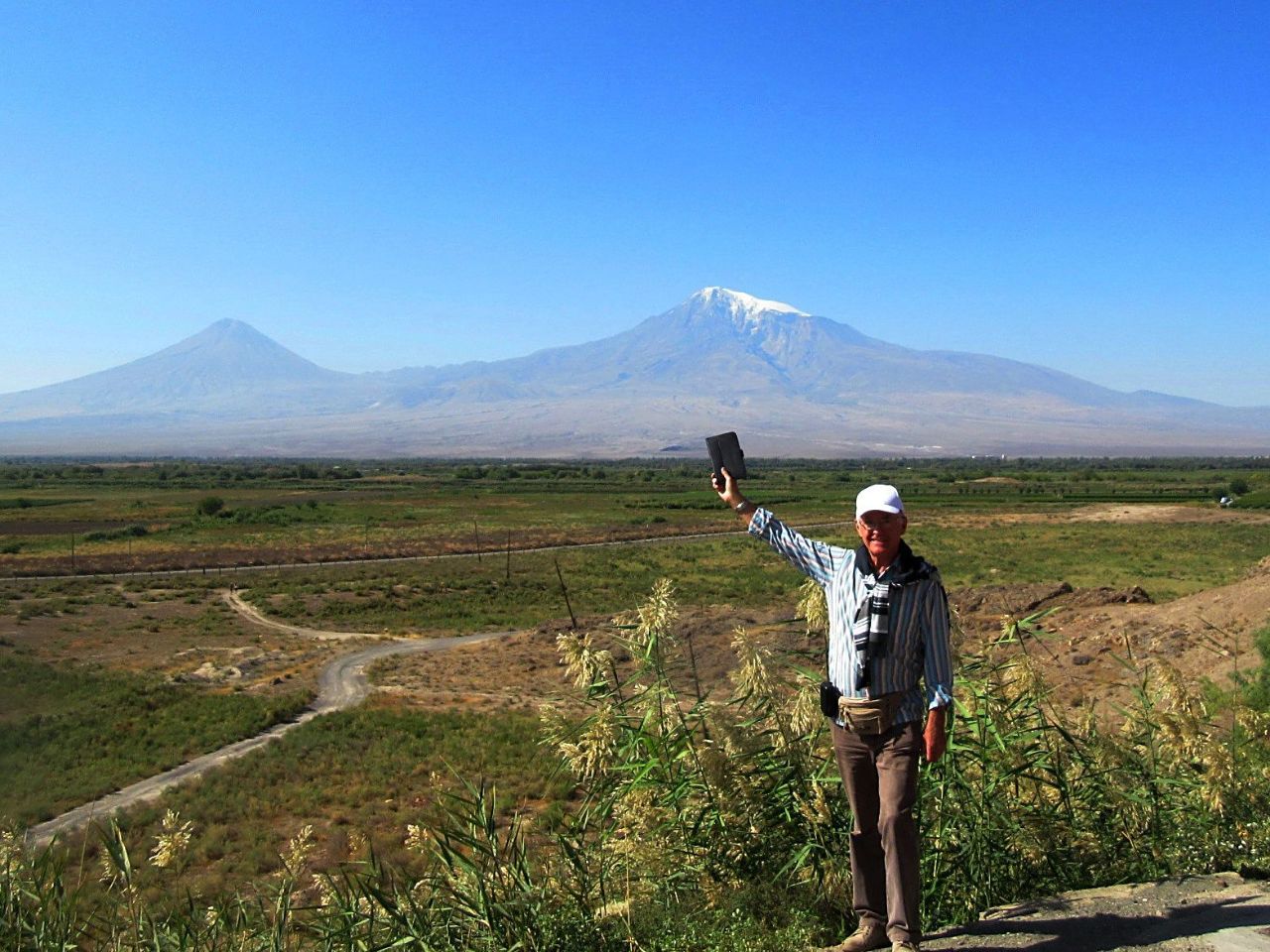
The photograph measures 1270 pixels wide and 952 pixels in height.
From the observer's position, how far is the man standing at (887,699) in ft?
10.9

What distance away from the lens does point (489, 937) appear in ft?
11.0

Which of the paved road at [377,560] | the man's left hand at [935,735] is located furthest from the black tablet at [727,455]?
the paved road at [377,560]

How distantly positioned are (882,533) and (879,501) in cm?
12

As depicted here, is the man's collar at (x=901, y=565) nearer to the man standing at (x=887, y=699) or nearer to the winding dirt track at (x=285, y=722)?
the man standing at (x=887, y=699)

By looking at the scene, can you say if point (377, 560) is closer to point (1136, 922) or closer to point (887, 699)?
point (887, 699)

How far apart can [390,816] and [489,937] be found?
9.08m

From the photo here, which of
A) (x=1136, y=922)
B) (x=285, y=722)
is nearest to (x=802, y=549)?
(x=1136, y=922)

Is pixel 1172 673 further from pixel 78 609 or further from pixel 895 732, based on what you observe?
pixel 78 609

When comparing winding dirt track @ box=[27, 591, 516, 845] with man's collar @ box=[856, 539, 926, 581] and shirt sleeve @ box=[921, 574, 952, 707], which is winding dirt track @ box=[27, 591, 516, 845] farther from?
shirt sleeve @ box=[921, 574, 952, 707]

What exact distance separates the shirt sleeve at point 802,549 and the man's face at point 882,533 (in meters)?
0.17

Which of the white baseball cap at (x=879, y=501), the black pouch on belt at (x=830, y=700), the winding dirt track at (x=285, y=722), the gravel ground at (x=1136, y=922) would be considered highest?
the white baseball cap at (x=879, y=501)

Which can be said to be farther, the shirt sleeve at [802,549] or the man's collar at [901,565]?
the shirt sleeve at [802,549]

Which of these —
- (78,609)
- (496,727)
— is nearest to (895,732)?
(496,727)

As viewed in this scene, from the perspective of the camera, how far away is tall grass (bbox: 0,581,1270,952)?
3488mm
